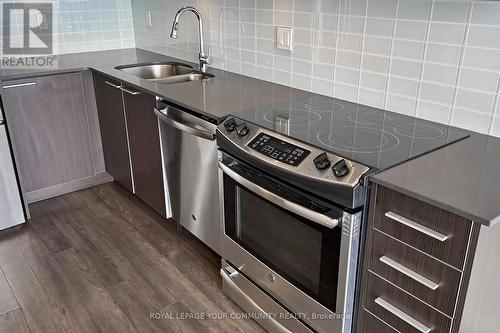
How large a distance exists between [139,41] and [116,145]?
1113 mm

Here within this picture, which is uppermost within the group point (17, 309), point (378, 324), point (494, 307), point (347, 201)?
point (347, 201)

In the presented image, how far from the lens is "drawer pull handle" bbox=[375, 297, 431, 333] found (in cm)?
131

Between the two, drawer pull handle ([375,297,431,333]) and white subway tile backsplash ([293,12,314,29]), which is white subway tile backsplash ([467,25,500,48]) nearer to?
white subway tile backsplash ([293,12,314,29])

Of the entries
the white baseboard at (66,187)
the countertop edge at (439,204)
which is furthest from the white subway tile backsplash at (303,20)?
the white baseboard at (66,187)

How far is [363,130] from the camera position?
1.73 meters

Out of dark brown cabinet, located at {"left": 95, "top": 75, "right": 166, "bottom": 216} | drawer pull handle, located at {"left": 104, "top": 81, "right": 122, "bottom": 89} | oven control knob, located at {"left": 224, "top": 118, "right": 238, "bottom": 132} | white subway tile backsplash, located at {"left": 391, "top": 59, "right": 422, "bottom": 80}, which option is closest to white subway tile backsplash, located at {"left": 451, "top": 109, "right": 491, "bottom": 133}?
white subway tile backsplash, located at {"left": 391, "top": 59, "right": 422, "bottom": 80}

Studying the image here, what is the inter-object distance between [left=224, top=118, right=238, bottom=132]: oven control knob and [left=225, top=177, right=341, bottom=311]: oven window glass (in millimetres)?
225

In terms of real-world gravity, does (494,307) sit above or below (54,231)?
above

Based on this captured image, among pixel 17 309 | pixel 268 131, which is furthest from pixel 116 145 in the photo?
pixel 268 131

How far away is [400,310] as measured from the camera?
138 cm

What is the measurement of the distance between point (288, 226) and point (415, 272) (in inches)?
19.7

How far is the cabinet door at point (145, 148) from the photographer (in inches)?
99.5

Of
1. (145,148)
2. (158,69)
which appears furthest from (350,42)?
(158,69)

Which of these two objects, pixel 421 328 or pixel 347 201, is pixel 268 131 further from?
pixel 421 328
